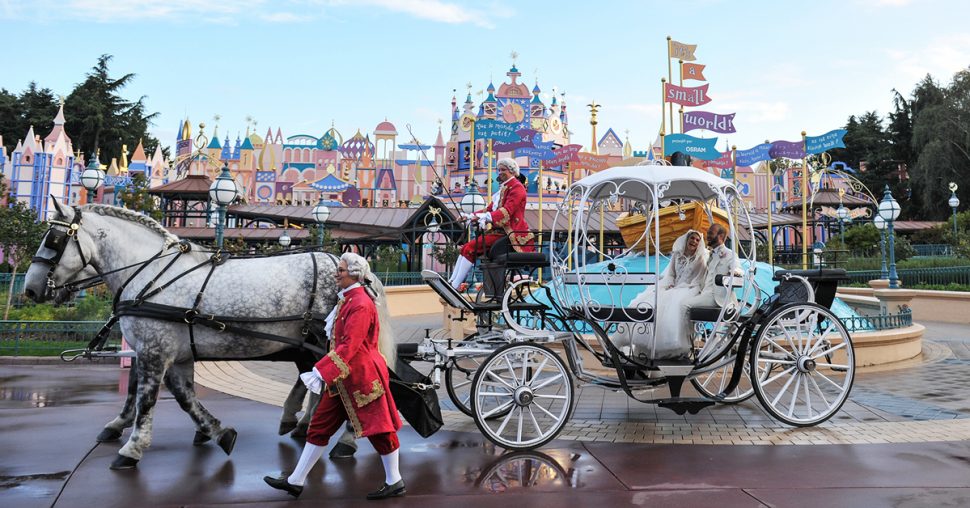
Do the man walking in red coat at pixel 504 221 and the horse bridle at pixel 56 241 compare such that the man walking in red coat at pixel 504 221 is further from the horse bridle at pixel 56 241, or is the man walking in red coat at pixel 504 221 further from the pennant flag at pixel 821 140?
the pennant flag at pixel 821 140

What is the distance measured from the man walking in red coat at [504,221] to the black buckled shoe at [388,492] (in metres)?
2.67

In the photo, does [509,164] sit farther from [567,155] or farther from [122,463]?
[567,155]

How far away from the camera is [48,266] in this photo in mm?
5285

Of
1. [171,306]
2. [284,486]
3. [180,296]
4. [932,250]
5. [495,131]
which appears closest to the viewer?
[284,486]

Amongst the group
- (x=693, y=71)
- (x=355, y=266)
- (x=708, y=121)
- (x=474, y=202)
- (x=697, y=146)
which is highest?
(x=693, y=71)

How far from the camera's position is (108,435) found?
5.63m

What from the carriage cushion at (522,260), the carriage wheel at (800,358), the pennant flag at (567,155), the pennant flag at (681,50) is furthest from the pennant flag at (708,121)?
the carriage cushion at (522,260)

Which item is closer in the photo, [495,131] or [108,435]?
[108,435]

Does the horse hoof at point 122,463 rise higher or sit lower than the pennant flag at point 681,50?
lower

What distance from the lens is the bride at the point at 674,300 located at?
6.25 m

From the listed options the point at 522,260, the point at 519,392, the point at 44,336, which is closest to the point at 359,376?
the point at 519,392

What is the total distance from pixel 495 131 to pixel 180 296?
12.4 meters

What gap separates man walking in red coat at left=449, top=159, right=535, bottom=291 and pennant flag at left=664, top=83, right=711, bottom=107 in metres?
8.62

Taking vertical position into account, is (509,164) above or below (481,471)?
above
